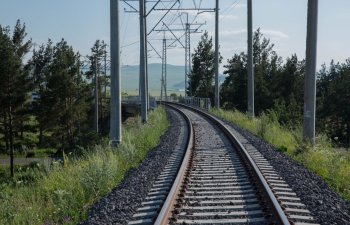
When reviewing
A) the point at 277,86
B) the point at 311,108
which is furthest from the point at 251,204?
the point at 277,86

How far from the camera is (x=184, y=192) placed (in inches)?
360

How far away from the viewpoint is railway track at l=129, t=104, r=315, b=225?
736 cm

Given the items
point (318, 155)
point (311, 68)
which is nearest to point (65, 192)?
point (318, 155)

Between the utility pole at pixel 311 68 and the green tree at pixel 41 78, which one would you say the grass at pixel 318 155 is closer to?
the utility pole at pixel 311 68

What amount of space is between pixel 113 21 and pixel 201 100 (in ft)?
133

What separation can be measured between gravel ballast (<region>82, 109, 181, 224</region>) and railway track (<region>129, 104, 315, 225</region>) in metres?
0.17

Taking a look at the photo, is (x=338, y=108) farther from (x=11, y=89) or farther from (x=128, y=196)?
(x=128, y=196)

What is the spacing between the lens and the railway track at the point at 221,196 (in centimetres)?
736

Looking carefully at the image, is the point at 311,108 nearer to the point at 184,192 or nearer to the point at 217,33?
the point at 184,192

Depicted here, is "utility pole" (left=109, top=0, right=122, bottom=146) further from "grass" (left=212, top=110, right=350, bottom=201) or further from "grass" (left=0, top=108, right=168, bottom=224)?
"grass" (left=212, top=110, right=350, bottom=201)

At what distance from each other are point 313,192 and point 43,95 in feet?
221

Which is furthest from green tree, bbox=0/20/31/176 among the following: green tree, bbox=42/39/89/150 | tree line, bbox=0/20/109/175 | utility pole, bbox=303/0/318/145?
utility pole, bbox=303/0/318/145

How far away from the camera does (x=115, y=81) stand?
49.9 feet

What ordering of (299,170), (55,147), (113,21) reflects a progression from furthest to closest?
(55,147), (113,21), (299,170)
